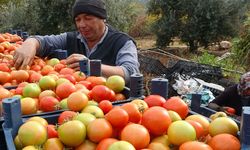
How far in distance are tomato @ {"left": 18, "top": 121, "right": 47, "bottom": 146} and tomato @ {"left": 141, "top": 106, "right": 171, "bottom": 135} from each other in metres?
0.44

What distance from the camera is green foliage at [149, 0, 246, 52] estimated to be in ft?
35.1

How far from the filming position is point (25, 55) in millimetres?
3047

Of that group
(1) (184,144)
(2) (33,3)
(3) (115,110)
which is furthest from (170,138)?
(2) (33,3)

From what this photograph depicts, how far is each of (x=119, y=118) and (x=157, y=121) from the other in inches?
6.3

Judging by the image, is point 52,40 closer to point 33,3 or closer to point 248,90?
point 248,90

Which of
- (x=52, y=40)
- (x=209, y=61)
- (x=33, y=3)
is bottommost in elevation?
(x=209, y=61)

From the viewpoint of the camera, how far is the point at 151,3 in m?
11.4

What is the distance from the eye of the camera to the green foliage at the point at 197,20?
1070cm

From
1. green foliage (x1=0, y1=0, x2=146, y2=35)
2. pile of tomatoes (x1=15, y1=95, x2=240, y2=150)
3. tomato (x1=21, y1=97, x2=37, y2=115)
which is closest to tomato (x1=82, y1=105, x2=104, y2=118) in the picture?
pile of tomatoes (x1=15, y1=95, x2=240, y2=150)

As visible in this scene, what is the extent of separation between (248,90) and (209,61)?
13.6ft

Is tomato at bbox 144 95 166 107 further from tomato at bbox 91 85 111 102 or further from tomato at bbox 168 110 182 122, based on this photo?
tomato at bbox 91 85 111 102

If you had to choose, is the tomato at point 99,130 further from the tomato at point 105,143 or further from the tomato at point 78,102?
the tomato at point 78,102

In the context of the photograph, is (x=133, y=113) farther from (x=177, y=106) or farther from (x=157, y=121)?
(x=177, y=106)

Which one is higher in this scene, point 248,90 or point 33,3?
point 33,3
